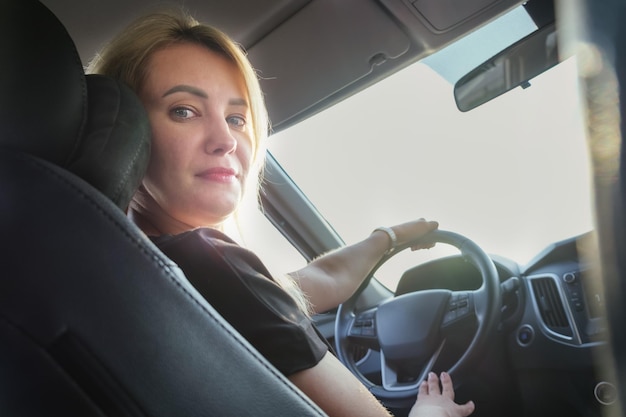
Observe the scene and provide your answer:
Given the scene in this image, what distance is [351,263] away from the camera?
2510 millimetres

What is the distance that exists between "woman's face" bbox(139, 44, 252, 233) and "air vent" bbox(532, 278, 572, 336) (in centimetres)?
122

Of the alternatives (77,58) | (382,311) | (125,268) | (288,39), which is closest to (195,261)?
(125,268)

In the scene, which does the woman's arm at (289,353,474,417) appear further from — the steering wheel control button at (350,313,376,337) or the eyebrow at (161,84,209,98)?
the steering wheel control button at (350,313,376,337)

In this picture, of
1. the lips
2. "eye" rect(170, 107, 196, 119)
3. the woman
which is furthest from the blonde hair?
the lips

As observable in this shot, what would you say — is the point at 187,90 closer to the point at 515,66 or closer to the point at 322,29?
the point at 322,29

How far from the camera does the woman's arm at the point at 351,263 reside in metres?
2.46

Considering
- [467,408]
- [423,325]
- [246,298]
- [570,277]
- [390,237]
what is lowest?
[467,408]

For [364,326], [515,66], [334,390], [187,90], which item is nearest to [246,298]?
[334,390]

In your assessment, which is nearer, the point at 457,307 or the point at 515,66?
the point at 515,66

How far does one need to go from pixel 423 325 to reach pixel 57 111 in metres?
1.79

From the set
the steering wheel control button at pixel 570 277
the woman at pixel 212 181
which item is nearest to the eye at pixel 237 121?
the woman at pixel 212 181

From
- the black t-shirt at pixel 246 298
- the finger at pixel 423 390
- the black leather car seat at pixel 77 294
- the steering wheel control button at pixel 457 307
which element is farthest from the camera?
the steering wheel control button at pixel 457 307

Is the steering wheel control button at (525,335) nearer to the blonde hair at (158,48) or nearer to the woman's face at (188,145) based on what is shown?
the blonde hair at (158,48)

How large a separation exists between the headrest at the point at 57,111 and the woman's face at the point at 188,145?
1.26 ft
